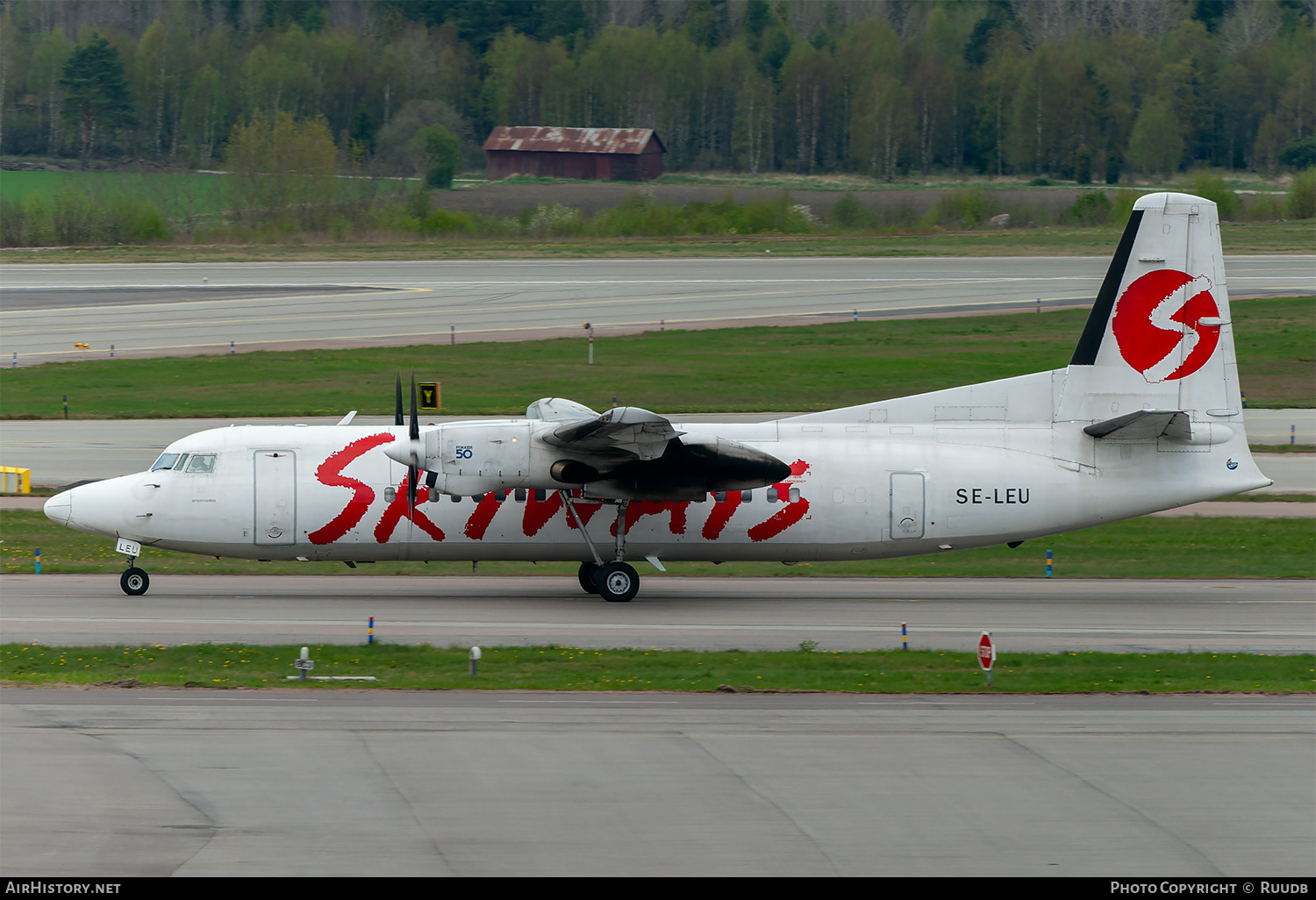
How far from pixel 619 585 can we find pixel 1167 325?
434 inches

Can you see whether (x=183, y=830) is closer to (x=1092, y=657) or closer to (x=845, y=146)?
(x=1092, y=657)

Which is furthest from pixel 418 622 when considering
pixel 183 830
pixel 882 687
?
pixel 183 830

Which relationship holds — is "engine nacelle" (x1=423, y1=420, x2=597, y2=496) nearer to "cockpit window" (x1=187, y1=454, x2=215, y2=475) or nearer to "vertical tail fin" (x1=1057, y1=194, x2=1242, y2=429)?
"cockpit window" (x1=187, y1=454, x2=215, y2=475)

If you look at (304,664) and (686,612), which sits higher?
(304,664)

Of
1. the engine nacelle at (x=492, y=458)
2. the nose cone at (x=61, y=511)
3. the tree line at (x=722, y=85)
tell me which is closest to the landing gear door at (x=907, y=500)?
the engine nacelle at (x=492, y=458)

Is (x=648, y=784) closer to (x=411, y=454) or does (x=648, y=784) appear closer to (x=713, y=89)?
(x=411, y=454)

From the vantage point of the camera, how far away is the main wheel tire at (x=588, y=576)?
2330 centimetres

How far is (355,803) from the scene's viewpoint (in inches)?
474

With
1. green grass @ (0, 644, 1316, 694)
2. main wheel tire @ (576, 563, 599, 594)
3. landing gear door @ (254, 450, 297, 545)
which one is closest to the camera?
green grass @ (0, 644, 1316, 694)

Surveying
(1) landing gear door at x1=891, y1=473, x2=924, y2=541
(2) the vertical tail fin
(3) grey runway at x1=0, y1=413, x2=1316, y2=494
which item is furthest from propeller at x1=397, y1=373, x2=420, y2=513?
(3) grey runway at x1=0, y1=413, x2=1316, y2=494

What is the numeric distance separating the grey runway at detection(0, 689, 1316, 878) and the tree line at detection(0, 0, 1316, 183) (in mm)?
90904

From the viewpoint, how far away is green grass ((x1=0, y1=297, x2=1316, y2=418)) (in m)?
42.6

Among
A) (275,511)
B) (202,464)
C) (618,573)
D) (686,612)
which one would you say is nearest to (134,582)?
(202,464)

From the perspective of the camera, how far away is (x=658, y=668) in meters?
18.0
